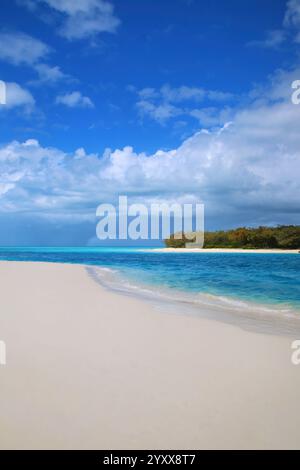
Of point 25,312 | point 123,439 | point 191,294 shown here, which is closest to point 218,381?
point 123,439

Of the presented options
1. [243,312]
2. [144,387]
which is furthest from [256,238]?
[144,387]

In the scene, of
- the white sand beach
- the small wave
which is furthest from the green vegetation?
the white sand beach

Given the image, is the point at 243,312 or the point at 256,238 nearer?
the point at 243,312

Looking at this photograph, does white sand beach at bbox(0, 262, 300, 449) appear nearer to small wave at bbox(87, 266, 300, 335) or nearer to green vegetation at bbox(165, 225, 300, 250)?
small wave at bbox(87, 266, 300, 335)

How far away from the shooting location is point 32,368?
4598 millimetres

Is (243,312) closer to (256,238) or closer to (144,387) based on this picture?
(144,387)

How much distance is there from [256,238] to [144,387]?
336 ft

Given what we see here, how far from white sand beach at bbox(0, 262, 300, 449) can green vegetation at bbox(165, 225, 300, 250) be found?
97568 mm

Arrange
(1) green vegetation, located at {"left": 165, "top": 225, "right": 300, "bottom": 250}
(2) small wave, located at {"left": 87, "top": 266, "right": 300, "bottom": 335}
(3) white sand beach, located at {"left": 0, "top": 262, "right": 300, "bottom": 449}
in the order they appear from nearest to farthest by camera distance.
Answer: (3) white sand beach, located at {"left": 0, "top": 262, "right": 300, "bottom": 449}
(2) small wave, located at {"left": 87, "top": 266, "right": 300, "bottom": 335}
(1) green vegetation, located at {"left": 165, "top": 225, "right": 300, "bottom": 250}

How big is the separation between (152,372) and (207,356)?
118 cm

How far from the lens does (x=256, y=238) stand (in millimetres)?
101188

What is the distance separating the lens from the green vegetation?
319ft

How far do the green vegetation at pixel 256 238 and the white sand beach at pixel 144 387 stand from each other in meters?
97.6
